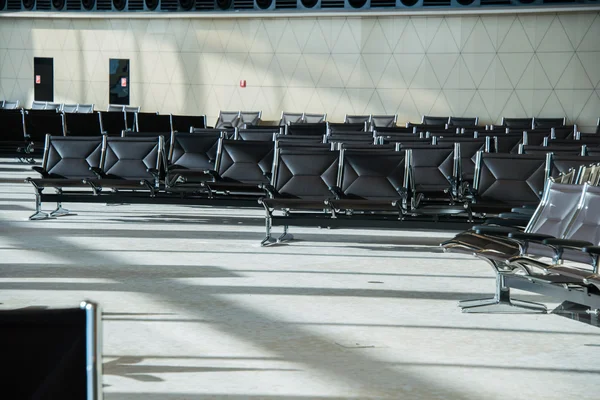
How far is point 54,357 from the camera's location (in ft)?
5.43

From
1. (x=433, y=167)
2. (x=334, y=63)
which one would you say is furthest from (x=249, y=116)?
(x=433, y=167)

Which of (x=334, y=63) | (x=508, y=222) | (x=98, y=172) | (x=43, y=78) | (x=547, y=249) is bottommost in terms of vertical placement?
(x=547, y=249)

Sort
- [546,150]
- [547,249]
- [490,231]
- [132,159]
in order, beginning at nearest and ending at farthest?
1. [547,249]
2. [490,231]
3. [546,150]
4. [132,159]

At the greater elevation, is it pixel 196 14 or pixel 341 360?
pixel 196 14

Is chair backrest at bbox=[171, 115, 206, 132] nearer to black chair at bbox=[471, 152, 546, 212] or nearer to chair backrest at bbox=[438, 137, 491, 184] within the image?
chair backrest at bbox=[438, 137, 491, 184]

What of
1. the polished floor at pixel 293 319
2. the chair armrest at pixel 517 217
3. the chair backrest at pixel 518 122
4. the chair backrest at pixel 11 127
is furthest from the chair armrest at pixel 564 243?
the chair backrest at pixel 518 122

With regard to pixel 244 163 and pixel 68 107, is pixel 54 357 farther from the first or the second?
pixel 68 107

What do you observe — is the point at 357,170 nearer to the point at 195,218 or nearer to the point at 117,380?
the point at 195,218

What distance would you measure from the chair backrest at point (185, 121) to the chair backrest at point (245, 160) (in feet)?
20.9

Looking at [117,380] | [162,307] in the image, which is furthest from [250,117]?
[117,380]

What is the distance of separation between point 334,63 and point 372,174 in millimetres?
13976

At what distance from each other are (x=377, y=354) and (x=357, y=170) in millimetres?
4518

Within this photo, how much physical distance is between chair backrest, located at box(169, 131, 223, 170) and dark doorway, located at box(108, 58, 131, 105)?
14.7m

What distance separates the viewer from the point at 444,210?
27.9 feet
